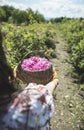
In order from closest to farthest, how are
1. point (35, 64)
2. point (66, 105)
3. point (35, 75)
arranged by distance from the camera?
point (35, 75) → point (35, 64) → point (66, 105)

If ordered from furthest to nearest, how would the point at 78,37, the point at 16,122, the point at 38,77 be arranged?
1. the point at 78,37
2. the point at 38,77
3. the point at 16,122

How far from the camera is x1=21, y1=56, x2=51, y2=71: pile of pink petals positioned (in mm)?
3092

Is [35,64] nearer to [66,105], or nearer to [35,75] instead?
[35,75]

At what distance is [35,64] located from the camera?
124 inches

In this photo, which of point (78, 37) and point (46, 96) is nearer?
point (46, 96)

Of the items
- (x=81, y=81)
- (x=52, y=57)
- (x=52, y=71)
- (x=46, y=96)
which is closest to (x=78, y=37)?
(x=52, y=57)

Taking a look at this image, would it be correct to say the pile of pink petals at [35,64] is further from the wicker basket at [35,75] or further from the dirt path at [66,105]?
the dirt path at [66,105]

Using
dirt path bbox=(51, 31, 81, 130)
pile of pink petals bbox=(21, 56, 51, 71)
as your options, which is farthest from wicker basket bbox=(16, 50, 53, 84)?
dirt path bbox=(51, 31, 81, 130)

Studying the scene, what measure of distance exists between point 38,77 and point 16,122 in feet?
4.59

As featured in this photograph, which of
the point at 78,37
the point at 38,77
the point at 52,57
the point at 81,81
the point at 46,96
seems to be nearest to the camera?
the point at 46,96

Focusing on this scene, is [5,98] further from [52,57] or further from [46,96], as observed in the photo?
[52,57]

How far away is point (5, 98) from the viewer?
1.61 metres

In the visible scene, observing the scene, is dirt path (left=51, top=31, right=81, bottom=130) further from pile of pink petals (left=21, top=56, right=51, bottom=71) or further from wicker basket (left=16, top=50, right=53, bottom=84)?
wicker basket (left=16, top=50, right=53, bottom=84)

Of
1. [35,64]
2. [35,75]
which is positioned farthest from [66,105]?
[35,75]
